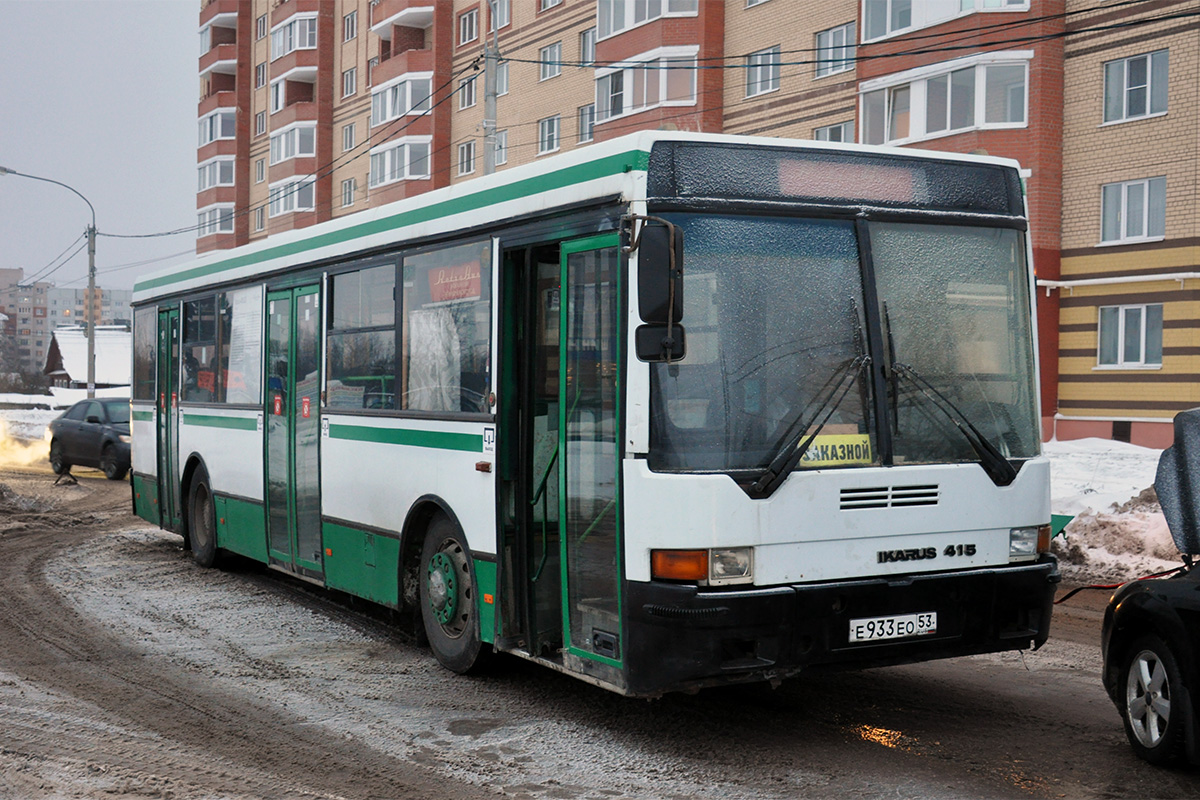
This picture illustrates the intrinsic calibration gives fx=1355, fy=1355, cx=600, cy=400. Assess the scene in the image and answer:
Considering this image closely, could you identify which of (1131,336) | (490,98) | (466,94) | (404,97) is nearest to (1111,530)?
(490,98)

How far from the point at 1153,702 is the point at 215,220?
74081mm

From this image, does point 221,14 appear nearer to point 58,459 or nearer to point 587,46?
point 587,46

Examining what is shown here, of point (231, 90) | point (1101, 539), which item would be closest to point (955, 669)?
point (1101, 539)

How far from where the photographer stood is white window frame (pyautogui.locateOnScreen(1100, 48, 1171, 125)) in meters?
28.3

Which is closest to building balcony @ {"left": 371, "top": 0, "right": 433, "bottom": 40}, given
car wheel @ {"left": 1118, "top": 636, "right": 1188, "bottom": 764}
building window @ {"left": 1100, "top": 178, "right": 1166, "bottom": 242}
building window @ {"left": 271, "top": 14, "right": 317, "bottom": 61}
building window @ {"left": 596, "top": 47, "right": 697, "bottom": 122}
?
building window @ {"left": 271, "top": 14, "right": 317, "bottom": 61}

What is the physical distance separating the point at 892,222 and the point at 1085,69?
25.7 m

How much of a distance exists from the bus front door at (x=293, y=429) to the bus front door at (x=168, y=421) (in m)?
3.11

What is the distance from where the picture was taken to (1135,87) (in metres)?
28.8

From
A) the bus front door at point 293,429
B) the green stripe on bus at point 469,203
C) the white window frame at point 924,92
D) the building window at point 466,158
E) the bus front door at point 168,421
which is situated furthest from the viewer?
the building window at point 466,158

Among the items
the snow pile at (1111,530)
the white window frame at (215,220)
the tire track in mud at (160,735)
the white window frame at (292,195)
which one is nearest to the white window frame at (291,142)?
the white window frame at (292,195)

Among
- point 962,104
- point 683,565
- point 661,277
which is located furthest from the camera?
point 962,104

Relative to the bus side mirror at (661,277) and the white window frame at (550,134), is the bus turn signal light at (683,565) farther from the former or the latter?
the white window frame at (550,134)

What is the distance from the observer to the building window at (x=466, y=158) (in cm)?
5256

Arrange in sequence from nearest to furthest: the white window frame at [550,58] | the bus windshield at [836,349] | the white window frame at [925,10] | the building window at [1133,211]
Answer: the bus windshield at [836,349] → the building window at [1133,211] → the white window frame at [925,10] → the white window frame at [550,58]
